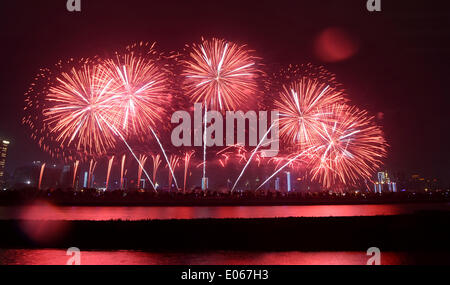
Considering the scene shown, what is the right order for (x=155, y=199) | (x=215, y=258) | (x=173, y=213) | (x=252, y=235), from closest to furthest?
(x=215, y=258)
(x=252, y=235)
(x=173, y=213)
(x=155, y=199)

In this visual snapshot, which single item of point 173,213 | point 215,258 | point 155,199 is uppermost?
point 215,258

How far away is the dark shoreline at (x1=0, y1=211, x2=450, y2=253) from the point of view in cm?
1424

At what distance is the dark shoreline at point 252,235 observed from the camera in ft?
46.7

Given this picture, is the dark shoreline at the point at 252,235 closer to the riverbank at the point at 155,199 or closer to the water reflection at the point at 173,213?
the water reflection at the point at 173,213

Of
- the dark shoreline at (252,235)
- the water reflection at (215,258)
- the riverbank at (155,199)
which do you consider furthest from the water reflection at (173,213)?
the riverbank at (155,199)

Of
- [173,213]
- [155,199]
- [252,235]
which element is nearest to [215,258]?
[252,235]

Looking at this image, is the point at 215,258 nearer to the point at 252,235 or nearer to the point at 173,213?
the point at 252,235

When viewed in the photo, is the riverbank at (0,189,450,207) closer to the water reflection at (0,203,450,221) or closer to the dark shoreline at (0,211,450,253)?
the water reflection at (0,203,450,221)

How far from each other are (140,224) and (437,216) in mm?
13911

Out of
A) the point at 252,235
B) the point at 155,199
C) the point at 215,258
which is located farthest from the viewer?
the point at 155,199

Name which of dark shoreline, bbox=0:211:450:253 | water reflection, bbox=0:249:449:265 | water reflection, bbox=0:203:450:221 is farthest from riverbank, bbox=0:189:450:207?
water reflection, bbox=0:249:449:265

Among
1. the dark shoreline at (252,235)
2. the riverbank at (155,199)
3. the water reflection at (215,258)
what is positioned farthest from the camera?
the riverbank at (155,199)

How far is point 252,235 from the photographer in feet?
47.3

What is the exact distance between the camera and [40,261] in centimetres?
1196
